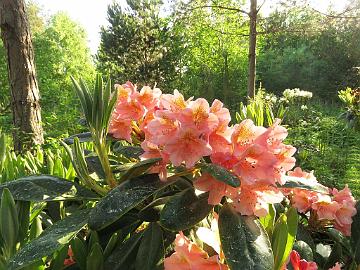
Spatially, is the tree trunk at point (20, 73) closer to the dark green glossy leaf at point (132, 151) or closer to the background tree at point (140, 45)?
the dark green glossy leaf at point (132, 151)

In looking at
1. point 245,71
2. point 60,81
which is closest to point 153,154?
point 60,81

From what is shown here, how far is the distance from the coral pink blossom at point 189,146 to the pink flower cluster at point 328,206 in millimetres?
381

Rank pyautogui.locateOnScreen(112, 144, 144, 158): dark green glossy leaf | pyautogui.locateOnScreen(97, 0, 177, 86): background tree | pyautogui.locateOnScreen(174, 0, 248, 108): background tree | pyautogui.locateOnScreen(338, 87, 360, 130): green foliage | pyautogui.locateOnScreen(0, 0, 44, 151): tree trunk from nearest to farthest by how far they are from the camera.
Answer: pyautogui.locateOnScreen(112, 144, 144, 158): dark green glossy leaf → pyautogui.locateOnScreen(0, 0, 44, 151): tree trunk → pyautogui.locateOnScreen(338, 87, 360, 130): green foliage → pyautogui.locateOnScreen(97, 0, 177, 86): background tree → pyautogui.locateOnScreen(174, 0, 248, 108): background tree

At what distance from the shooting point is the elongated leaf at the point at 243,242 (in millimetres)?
638

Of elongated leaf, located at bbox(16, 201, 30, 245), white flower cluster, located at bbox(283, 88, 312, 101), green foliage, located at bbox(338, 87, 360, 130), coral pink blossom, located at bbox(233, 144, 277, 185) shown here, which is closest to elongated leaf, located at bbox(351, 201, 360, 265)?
coral pink blossom, located at bbox(233, 144, 277, 185)

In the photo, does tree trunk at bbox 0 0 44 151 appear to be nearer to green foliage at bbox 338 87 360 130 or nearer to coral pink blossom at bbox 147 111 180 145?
coral pink blossom at bbox 147 111 180 145

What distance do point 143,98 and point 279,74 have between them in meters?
25.4

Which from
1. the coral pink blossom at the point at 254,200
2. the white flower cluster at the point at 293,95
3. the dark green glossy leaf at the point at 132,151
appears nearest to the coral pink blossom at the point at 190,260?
the coral pink blossom at the point at 254,200

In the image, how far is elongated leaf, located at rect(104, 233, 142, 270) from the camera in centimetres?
85

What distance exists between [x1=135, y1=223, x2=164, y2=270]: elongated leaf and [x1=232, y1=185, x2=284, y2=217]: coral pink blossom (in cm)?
18

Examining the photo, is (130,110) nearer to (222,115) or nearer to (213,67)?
(222,115)

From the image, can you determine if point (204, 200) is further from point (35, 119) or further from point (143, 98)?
point (35, 119)

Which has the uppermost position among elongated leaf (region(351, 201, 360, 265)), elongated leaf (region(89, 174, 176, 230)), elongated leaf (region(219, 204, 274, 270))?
elongated leaf (region(89, 174, 176, 230))

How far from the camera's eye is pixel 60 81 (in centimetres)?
1738
